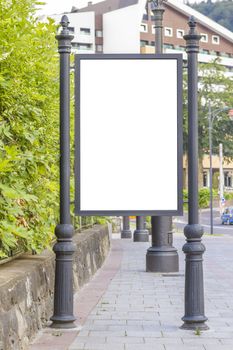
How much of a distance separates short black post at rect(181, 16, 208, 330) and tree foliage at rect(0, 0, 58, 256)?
1.50m

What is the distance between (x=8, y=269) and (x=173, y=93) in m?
2.59

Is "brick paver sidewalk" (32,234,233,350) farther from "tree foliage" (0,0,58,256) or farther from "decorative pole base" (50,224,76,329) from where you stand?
"tree foliage" (0,0,58,256)

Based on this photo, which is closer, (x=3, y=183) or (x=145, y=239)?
(x=3, y=183)

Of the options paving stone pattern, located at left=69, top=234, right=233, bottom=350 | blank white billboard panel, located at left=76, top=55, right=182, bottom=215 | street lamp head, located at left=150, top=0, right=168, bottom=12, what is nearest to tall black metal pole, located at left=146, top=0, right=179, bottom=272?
paving stone pattern, located at left=69, top=234, right=233, bottom=350

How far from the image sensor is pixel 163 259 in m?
16.1

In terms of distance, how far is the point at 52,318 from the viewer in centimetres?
839

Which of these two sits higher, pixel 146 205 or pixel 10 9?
pixel 10 9

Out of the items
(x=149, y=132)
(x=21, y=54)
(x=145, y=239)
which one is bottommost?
(x=145, y=239)

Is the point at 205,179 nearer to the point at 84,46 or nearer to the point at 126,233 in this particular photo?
the point at 84,46

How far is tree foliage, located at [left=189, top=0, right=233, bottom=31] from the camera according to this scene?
6762 inches

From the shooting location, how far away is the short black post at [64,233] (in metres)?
8.44

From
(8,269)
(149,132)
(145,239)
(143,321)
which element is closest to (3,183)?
(8,269)

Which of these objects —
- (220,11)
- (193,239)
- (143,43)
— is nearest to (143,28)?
(143,43)

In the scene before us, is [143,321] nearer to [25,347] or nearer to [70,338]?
[70,338]
